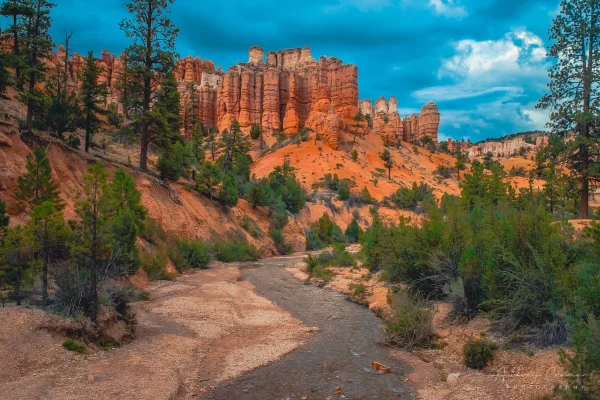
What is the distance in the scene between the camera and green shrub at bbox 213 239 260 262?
31359 millimetres

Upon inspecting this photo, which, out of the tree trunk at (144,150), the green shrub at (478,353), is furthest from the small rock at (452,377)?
the tree trunk at (144,150)

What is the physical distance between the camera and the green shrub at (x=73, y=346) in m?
9.17

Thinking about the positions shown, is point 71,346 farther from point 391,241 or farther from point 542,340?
point 391,241

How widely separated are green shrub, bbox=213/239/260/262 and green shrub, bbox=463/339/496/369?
77.2ft

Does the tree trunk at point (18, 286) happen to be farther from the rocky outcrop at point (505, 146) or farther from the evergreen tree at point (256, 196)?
the rocky outcrop at point (505, 146)

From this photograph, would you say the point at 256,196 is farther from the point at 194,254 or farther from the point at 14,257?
the point at 14,257

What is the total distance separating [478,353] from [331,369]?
137 inches

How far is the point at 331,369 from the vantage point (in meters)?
10.0

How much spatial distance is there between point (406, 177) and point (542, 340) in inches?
2513

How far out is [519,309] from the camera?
32.5ft

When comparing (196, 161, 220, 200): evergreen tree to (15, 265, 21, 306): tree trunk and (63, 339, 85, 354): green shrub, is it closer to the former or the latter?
(15, 265, 21, 306): tree trunk

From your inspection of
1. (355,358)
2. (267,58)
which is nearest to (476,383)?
(355,358)

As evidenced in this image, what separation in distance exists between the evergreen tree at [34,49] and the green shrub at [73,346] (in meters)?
16.4

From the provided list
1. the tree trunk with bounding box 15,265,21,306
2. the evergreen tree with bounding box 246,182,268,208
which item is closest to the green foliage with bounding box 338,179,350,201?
the evergreen tree with bounding box 246,182,268,208
